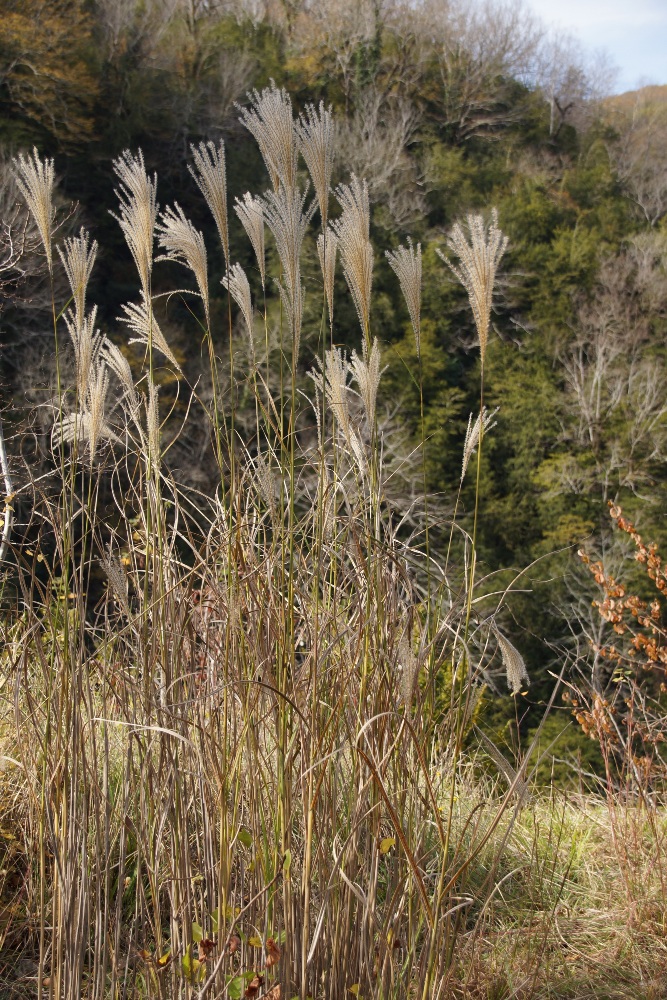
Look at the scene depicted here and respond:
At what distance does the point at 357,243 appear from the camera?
124cm

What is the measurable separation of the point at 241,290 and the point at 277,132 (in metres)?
0.24

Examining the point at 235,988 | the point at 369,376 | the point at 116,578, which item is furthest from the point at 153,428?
the point at 235,988

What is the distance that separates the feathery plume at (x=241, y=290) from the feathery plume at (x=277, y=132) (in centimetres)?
16

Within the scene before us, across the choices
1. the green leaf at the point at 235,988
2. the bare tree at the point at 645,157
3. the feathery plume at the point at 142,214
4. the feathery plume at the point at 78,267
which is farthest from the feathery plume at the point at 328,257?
the bare tree at the point at 645,157

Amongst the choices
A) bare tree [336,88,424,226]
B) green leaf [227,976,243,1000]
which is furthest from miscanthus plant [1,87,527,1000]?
bare tree [336,88,424,226]

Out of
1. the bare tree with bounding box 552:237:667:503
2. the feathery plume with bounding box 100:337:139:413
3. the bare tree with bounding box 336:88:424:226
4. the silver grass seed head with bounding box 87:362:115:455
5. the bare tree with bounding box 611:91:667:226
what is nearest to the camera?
the silver grass seed head with bounding box 87:362:115:455

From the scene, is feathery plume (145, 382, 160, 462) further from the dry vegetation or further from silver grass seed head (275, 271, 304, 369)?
silver grass seed head (275, 271, 304, 369)

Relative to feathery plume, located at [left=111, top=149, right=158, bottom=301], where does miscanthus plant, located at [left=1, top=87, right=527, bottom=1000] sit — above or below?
below

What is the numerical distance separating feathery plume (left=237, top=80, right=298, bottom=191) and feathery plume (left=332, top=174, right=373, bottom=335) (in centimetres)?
8

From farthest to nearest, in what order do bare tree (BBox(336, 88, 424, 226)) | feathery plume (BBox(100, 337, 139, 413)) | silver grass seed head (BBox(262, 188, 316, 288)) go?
1. bare tree (BBox(336, 88, 424, 226))
2. feathery plume (BBox(100, 337, 139, 413))
3. silver grass seed head (BBox(262, 188, 316, 288))

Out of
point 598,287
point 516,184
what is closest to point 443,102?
point 516,184

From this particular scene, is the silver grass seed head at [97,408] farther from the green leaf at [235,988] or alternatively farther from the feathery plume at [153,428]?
the green leaf at [235,988]

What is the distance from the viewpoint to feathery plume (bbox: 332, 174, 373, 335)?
49.1 inches

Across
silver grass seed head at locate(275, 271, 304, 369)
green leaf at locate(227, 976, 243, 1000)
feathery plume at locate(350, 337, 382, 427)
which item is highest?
silver grass seed head at locate(275, 271, 304, 369)
